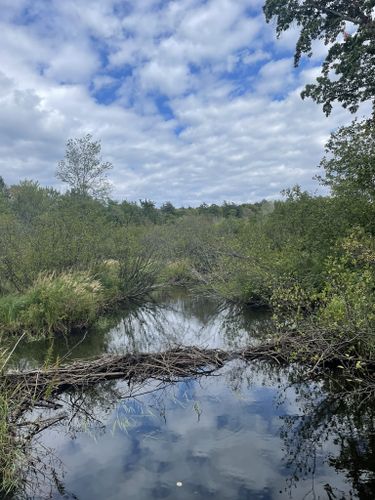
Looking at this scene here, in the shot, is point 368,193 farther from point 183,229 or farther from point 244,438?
point 183,229

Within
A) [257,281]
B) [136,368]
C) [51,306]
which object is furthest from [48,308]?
[257,281]

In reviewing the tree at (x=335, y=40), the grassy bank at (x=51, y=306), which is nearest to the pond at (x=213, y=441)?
the grassy bank at (x=51, y=306)

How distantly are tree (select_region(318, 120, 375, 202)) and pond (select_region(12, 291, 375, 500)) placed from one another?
6464mm

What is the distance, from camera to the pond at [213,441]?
4.79 m

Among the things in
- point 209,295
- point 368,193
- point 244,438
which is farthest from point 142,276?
point 244,438

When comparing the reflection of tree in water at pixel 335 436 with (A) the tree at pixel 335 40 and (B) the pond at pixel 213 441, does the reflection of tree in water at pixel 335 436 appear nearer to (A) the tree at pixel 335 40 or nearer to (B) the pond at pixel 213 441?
(B) the pond at pixel 213 441

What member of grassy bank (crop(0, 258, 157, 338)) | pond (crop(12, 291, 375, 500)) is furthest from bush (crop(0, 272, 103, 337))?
pond (crop(12, 291, 375, 500))

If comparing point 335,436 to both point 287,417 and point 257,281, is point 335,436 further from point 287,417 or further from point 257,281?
point 257,281

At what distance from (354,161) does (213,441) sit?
9.27 meters

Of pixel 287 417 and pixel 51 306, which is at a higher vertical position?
pixel 51 306

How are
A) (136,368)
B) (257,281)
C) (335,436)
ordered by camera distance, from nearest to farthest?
(335,436) → (136,368) → (257,281)

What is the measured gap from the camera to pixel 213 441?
584cm

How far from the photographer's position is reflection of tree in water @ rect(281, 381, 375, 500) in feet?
15.6

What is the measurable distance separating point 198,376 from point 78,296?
6700 millimetres
